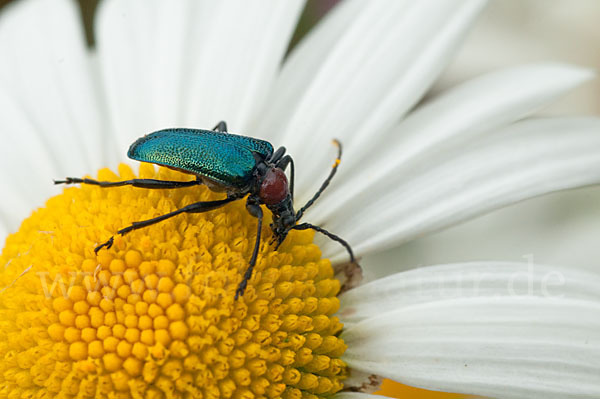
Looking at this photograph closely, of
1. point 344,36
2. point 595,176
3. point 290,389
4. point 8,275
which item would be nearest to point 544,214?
point 595,176

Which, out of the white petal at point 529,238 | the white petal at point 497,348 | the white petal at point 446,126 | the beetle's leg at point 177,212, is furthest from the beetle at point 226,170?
the white petal at point 529,238

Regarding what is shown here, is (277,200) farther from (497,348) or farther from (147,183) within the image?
(497,348)

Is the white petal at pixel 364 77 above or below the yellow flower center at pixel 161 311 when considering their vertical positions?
above

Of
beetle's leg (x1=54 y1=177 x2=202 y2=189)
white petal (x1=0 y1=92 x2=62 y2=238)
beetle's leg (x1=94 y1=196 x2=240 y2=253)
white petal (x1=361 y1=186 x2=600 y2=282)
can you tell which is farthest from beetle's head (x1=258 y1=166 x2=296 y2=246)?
white petal (x1=0 y1=92 x2=62 y2=238)

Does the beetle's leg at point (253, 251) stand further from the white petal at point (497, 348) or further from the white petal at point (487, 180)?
the white petal at point (497, 348)

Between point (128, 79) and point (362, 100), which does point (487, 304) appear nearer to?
point (362, 100)

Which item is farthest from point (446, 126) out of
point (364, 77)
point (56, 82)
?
point (56, 82)

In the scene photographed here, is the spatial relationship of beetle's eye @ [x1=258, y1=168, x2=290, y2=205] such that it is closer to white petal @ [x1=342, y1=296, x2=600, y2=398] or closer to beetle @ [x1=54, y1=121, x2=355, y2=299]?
beetle @ [x1=54, y1=121, x2=355, y2=299]
